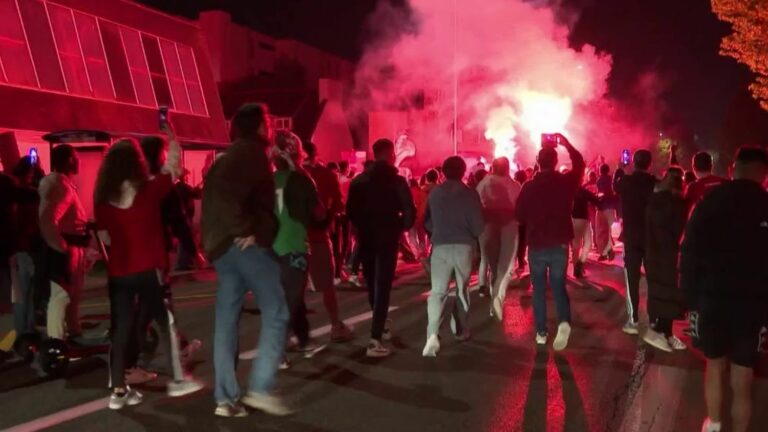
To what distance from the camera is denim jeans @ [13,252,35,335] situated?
23.8 ft

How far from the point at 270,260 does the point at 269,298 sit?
25 centimetres

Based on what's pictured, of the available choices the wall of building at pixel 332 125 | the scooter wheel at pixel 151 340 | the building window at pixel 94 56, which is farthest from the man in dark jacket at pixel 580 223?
the wall of building at pixel 332 125

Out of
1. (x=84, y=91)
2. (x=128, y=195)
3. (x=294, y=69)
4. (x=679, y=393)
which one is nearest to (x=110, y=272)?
(x=128, y=195)

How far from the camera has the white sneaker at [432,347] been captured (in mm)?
7348

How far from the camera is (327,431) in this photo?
518 centimetres

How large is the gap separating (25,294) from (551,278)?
15.9 ft

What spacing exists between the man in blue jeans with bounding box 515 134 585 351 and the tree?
53.4ft

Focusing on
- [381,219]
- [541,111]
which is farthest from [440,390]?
[541,111]

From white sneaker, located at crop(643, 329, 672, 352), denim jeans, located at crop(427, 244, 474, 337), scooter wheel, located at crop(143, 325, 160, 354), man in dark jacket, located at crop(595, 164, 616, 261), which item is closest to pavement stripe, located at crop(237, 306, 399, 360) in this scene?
scooter wheel, located at crop(143, 325, 160, 354)

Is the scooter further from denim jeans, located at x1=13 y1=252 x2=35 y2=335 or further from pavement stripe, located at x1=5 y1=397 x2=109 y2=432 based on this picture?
pavement stripe, located at x1=5 y1=397 x2=109 y2=432

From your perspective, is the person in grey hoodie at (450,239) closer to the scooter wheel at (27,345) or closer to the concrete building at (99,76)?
the scooter wheel at (27,345)

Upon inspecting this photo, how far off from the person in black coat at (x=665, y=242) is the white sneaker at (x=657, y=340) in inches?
9.2

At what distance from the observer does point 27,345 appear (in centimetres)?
695

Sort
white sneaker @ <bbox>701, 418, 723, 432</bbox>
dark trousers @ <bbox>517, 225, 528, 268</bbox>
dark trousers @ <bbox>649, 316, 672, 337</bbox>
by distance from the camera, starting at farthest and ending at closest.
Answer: dark trousers @ <bbox>517, 225, 528, 268</bbox> < dark trousers @ <bbox>649, 316, 672, 337</bbox> < white sneaker @ <bbox>701, 418, 723, 432</bbox>
